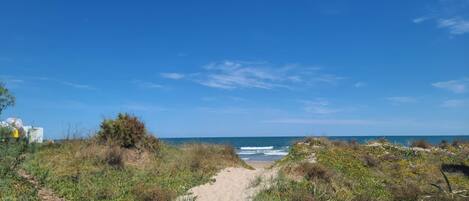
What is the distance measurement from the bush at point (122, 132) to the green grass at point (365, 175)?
7.19 metres

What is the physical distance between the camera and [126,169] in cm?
2041

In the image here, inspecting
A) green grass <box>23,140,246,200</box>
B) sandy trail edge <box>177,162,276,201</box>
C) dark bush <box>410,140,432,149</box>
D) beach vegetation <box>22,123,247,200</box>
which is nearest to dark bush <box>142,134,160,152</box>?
beach vegetation <box>22,123,247,200</box>

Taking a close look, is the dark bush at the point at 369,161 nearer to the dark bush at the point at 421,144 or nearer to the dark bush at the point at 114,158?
the dark bush at the point at 421,144

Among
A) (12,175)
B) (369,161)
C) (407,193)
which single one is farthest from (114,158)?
(407,193)

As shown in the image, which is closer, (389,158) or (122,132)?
(122,132)

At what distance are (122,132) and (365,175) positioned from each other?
37.8ft

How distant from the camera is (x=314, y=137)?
96.2 feet

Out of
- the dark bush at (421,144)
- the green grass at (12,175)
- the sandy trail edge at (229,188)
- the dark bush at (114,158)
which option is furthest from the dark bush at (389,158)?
the green grass at (12,175)

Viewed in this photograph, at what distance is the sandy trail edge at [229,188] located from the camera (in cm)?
1634

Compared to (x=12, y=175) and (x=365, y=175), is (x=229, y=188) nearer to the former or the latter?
(x=365, y=175)

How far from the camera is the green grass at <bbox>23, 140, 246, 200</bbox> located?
1587 centimetres

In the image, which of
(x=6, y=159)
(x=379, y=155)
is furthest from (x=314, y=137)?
(x=6, y=159)

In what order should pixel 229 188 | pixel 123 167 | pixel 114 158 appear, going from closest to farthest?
pixel 229 188
pixel 123 167
pixel 114 158

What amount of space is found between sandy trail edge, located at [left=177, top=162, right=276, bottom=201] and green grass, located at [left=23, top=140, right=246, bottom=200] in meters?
0.43
